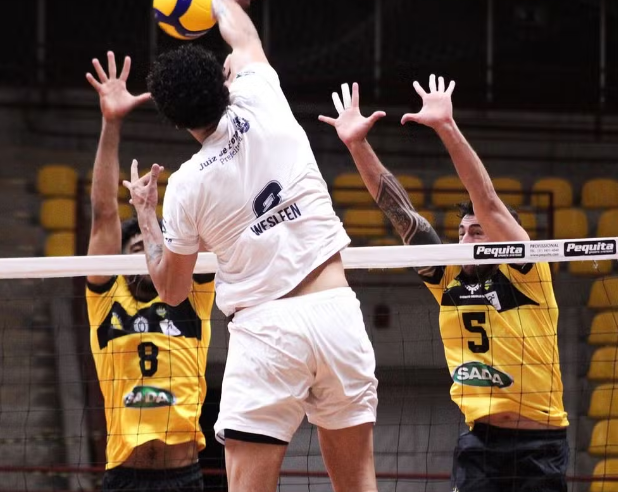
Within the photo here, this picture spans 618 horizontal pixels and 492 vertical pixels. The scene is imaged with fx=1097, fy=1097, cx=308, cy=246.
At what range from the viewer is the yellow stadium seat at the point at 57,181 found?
978cm

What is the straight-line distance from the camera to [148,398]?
17.2 ft

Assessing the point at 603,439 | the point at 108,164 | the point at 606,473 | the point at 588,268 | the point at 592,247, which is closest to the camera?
the point at 592,247

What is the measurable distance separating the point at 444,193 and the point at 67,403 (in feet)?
12.3

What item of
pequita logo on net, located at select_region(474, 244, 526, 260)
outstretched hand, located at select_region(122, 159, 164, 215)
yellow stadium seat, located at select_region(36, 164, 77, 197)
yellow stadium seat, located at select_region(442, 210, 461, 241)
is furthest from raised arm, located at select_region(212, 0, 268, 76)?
yellow stadium seat, located at select_region(36, 164, 77, 197)

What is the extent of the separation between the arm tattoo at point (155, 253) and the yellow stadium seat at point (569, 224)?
6325 mm

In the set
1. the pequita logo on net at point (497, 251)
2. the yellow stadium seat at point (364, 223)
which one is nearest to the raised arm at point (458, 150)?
the pequita logo on net at point (497, 251)

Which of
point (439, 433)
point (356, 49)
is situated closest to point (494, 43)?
point (356, 49)

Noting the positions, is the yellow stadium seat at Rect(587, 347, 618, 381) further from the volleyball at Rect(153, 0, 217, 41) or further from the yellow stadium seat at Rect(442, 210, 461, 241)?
the volleyball at Rect(153, 0, 217, 41)

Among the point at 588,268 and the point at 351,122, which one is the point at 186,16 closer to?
the point at 351,122

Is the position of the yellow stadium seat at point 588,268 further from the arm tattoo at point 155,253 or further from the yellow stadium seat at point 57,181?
the arm tattoo at point 155,253

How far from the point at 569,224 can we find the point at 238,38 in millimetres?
6288

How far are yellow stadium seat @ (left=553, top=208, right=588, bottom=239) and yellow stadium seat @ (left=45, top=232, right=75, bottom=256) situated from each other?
4186mm

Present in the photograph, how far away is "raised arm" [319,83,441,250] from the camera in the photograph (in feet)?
15.5

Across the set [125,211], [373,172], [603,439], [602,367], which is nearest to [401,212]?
[373,172]
